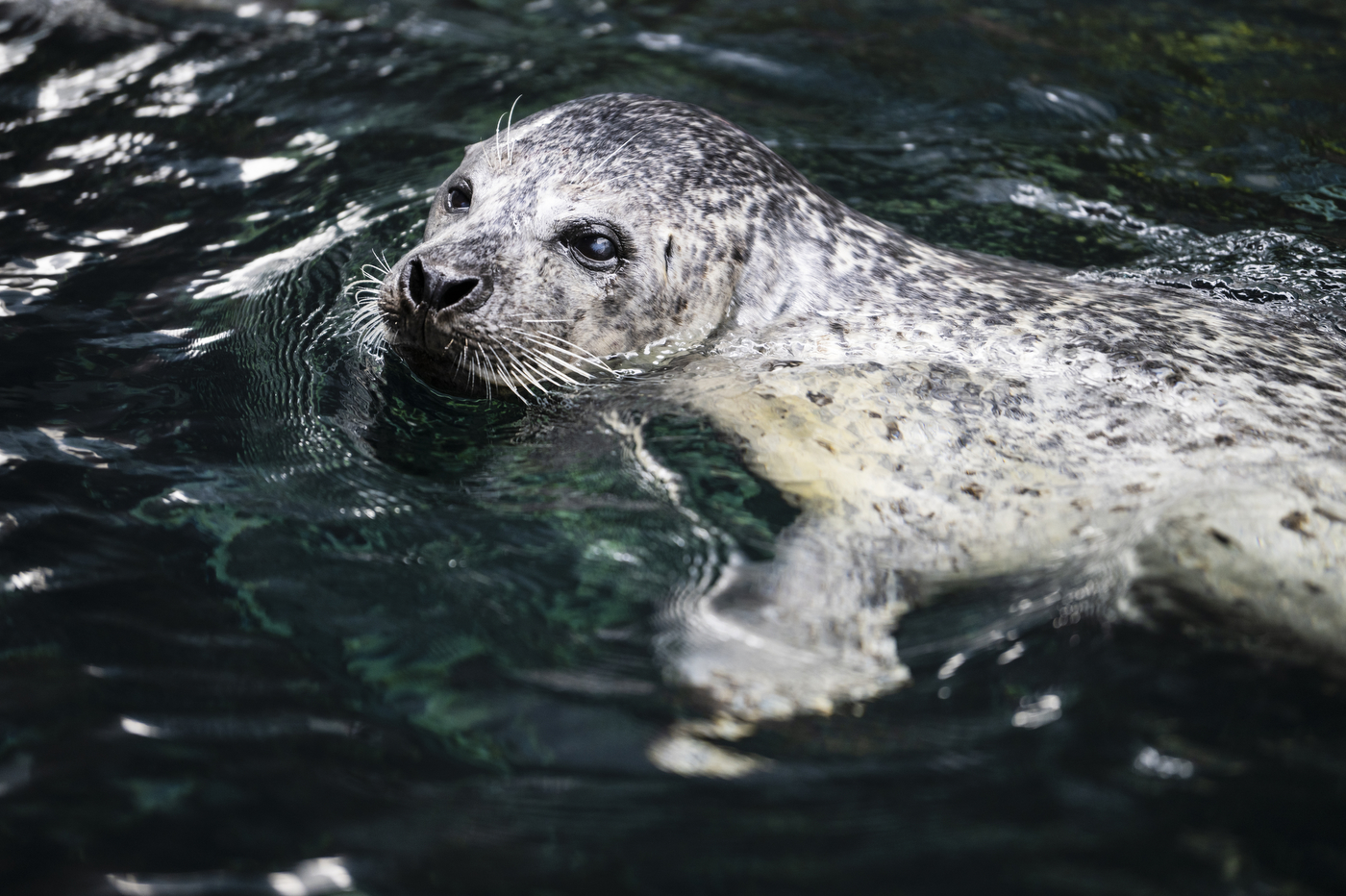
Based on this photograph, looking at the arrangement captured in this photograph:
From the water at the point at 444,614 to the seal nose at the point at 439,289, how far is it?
0.46 m

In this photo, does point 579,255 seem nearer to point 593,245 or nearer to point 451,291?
point 593,245

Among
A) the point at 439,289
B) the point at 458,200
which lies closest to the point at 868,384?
the point at 439,289

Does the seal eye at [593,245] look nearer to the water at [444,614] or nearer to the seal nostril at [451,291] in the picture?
the seal nostril at [451,291]

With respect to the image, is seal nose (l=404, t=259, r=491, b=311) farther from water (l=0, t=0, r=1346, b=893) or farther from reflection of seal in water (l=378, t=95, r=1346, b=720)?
water (l=0, t=0, r=1346, b=893)

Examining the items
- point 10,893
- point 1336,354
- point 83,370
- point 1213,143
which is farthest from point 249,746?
point 1213,143

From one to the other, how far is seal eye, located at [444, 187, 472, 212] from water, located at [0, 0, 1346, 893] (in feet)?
2.25

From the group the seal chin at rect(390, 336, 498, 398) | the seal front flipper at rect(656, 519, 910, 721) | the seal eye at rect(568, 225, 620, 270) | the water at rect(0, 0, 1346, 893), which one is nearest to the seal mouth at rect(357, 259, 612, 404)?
the seal chin at rect(390, 336, 498, 398)

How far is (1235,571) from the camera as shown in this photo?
3.18 m

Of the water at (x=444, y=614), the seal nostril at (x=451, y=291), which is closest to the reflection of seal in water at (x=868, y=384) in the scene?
the seal nostril at (x=451, y=291)

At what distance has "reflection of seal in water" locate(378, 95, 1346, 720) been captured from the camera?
319 cm

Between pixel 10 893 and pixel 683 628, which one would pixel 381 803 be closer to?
pixel 10 893

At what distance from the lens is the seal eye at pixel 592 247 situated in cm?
413

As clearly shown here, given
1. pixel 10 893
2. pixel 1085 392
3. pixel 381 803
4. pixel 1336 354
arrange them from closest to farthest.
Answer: pixel 10 893
pixel 381 803
pixel 1085 392
pixel 1336 354

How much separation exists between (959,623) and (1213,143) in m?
4.88
